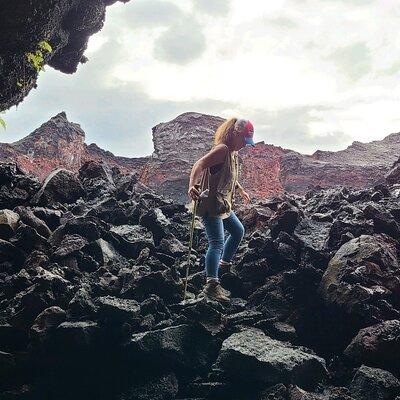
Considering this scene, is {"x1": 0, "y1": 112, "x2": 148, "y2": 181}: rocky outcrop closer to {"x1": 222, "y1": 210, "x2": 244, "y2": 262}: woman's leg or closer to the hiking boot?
{"x1": 222, "y1": 210, "x2": 244, "y2": 262}: woman's leg

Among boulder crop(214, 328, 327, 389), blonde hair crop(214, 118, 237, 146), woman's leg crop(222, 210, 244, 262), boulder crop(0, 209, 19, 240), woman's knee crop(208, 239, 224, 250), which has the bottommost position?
boulder crop(214, 328, 327, 389)

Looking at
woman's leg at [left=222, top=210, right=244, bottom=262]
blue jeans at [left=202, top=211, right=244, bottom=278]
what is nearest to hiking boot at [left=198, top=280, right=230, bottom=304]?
blue jeans at [left=202, top=211, right=244, bottom=278]

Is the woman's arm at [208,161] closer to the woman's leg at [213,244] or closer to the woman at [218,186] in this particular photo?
the woman at [218,186]

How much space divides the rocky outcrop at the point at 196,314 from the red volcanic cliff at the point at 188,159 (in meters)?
20.6

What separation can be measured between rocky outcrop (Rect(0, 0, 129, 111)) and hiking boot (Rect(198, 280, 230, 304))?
4.13 meters

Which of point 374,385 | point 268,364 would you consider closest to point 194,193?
point 268,364

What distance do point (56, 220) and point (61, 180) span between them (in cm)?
154

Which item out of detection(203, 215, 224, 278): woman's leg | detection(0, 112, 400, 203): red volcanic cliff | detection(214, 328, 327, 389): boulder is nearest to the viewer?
detection(214, 328, 327, 389): boulder

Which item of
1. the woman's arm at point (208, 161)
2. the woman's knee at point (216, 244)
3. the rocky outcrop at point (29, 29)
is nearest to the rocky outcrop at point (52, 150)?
the rocky outcrop at point (29, 29)

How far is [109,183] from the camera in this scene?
8.82 meters

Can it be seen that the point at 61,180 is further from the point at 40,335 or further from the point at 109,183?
the point at 40,335

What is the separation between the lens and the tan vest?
15.9 feet

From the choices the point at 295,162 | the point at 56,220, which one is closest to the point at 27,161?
the point at 295,162

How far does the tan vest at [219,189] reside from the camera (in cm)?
486
